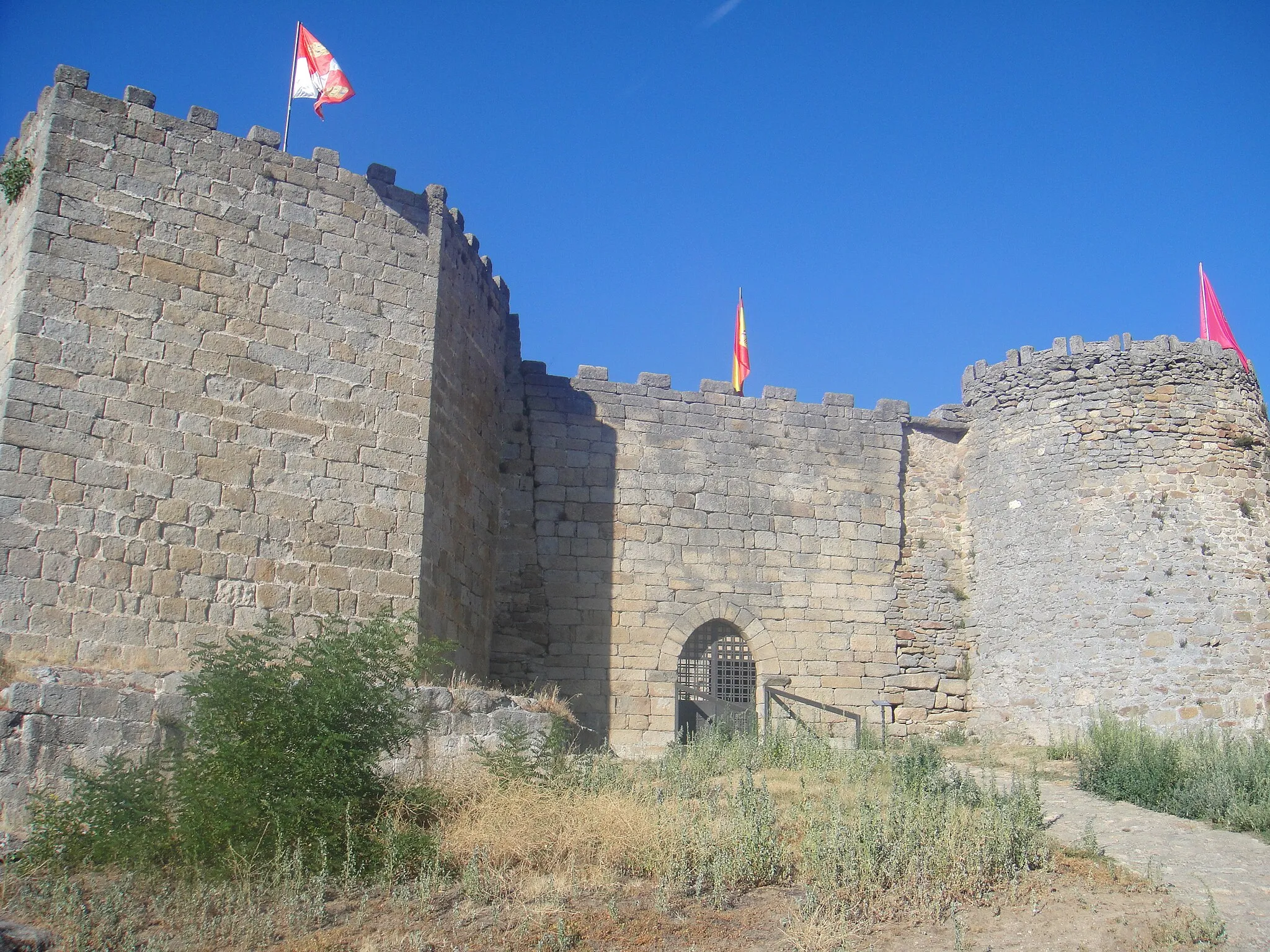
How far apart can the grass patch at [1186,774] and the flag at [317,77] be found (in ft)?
32.4

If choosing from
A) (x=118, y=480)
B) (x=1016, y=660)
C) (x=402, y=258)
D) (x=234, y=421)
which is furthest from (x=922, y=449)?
(x=118, y=480)

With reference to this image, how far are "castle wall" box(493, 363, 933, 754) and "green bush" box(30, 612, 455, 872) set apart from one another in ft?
21.0

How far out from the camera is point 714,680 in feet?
47.4

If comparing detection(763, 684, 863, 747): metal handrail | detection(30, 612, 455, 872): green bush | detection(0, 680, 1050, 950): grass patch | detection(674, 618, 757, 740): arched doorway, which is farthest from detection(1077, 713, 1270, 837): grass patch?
detection(30, 612, 455, 872): green bush

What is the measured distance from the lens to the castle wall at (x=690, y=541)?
13938 millimetres

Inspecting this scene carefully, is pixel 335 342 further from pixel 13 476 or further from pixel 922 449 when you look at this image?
pixel 922 449

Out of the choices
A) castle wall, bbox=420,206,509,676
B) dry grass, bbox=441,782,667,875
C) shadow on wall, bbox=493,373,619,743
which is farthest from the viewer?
shadow on wall, bbox=493,373,619,743

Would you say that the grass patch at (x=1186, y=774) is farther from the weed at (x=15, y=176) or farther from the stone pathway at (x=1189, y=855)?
the weed at (x=15, y=176)

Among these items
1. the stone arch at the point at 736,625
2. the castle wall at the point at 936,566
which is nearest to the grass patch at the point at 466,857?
the stone arch at the point at 736,625

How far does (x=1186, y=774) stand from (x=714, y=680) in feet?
18.9

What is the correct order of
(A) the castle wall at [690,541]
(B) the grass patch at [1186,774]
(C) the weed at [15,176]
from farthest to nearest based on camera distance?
(A) the castle wall at [690,541]
(C) the weed at [15,176]
(B) the grass patch at [1186,774]

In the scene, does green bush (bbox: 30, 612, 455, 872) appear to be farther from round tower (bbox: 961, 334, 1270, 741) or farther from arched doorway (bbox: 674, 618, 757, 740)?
round tower (bbox: 961, 334, 1270, 741)

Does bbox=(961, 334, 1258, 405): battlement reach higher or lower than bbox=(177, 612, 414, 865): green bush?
higher

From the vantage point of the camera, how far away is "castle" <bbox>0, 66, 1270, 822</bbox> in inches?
362
